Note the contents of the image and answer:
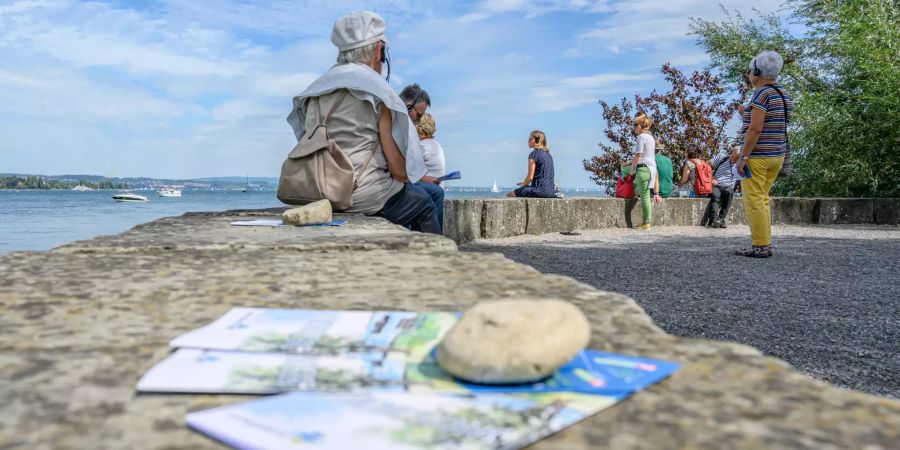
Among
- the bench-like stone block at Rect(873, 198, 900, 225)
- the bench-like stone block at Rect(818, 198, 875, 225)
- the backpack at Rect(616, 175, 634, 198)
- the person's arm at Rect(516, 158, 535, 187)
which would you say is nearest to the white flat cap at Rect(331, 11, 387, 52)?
the person's arm at Rect(516, 158, 535, 187)

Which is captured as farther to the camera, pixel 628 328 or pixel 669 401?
pixel 628 328

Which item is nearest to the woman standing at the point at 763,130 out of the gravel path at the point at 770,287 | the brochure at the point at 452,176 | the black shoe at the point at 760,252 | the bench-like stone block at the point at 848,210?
the black shoe at the point at 760,252

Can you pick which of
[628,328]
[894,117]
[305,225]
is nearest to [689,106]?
[894,117]

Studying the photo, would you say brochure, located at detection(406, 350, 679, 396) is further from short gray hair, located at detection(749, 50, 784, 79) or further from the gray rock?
short gray hair, located at detection(749, 50, 784, 79)

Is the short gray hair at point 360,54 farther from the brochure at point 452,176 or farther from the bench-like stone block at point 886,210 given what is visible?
the bench-like stone block at point 886,210

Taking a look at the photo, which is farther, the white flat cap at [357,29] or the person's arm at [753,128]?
the person's arm at [753,128]

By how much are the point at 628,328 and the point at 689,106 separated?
752 inches

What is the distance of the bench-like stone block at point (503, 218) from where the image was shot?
9.48 metres

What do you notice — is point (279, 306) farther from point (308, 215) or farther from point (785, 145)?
point (785, 145)

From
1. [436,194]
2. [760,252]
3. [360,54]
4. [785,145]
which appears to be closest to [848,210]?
[760,252]

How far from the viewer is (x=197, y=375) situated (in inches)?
36.1

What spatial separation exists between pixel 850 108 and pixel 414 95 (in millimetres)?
11882

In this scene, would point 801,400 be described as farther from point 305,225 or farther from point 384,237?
point 305,225

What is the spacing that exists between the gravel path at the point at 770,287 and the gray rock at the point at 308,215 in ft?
6.57
